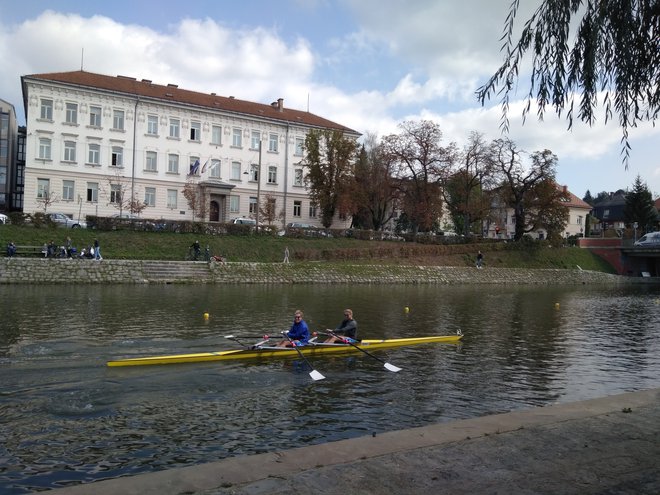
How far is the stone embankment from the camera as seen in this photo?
116ft

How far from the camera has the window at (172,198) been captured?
61562 millimetres

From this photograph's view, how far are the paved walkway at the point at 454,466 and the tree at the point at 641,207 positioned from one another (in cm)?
9294

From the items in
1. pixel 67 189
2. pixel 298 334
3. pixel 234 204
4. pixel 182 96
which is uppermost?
pixel 182 96

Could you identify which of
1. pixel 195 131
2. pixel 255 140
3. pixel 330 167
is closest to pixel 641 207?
pixel 330 167

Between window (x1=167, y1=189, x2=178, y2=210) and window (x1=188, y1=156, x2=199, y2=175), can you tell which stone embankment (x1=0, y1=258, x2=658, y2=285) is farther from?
window (x1=167, y1=189, x2=178, y2=210)

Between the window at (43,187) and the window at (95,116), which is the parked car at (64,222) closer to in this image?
the window at (43,187)

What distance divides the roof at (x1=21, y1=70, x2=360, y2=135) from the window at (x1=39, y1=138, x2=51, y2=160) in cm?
555

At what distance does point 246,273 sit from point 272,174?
28.3 m

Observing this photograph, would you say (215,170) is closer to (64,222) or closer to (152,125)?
(152,125)

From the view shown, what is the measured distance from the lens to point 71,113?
185 feet

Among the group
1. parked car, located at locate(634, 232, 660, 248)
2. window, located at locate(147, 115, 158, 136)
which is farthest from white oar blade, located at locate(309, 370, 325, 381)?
parked car, located at locate(634, 232, 660, 248)

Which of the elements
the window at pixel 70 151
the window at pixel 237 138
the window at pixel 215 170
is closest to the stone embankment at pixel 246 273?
the window at pixel 215 170

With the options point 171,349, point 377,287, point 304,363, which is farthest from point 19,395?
point 377,287

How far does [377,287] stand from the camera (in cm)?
4391
